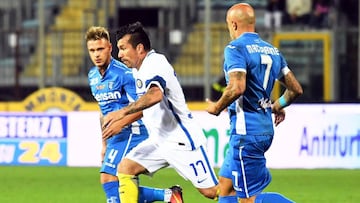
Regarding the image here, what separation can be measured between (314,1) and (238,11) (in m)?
17.0

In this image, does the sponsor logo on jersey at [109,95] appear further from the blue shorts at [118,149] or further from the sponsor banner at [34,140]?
the sponsor banner at [34,140]

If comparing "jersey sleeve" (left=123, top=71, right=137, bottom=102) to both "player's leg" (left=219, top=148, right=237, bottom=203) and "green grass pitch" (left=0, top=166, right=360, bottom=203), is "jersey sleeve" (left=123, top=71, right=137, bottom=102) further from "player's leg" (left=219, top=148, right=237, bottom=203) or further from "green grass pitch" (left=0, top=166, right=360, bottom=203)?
"green grass pitch" (left=0, top=166, right=360, bottom=203)

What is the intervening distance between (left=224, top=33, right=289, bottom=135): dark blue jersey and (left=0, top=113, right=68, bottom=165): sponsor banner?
33.2 feet

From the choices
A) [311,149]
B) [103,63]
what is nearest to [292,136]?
[311,149]

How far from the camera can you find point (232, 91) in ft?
30.4

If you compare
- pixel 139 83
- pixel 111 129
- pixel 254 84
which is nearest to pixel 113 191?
pixel 111 129

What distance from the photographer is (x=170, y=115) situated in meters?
10.6

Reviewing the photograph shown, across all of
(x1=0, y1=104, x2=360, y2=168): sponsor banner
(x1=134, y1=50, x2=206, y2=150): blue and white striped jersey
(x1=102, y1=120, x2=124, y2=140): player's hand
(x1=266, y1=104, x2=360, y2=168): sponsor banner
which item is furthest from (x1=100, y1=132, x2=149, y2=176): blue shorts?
(x1=266, y1=104, x2=360, y2=168): sponsor banner

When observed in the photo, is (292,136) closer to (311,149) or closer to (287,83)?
(311,149)

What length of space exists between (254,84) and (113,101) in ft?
7.17

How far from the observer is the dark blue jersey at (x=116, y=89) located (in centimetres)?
1138

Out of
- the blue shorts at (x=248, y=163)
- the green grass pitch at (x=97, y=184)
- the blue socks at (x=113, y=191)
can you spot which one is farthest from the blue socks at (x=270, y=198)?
the green grass pitch at (x=97, y=184)

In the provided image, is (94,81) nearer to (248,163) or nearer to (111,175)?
(111,175)

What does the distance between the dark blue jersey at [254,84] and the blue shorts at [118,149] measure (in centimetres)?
188
